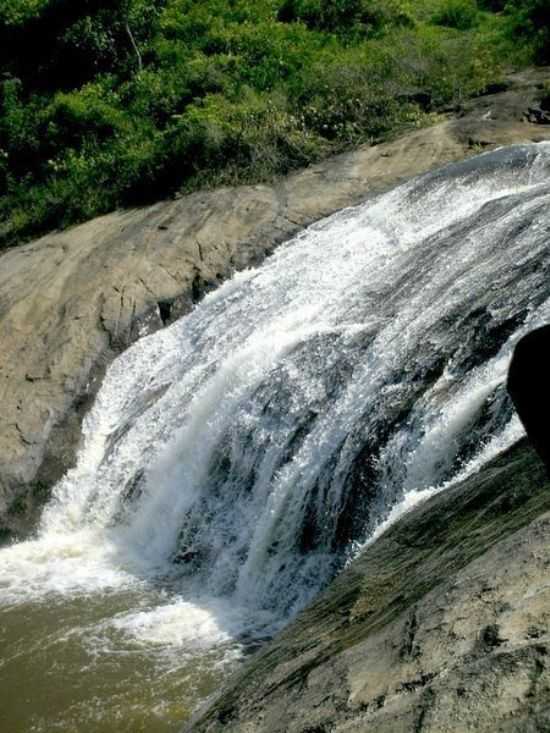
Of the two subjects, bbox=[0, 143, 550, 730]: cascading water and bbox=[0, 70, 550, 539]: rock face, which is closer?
bbox=[0, 143, 550, 730]: cascading water

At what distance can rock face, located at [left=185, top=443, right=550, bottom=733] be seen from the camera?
2672mm

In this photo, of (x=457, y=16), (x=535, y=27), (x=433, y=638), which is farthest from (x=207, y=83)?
(x=433, y=638)

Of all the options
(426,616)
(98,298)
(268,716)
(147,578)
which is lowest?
(147,578)

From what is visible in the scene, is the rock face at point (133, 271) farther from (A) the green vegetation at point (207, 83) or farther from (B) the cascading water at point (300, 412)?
(A) the green vegetation at point (207, 83)

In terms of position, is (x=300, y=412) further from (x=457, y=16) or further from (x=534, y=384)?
(x=457, y=16)

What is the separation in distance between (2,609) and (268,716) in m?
5.98

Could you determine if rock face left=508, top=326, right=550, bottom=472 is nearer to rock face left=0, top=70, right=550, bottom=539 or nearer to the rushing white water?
the rushing white water

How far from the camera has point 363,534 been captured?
7.43m

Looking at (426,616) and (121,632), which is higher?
(426,616)

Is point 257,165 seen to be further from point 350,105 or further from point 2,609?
point 2,609

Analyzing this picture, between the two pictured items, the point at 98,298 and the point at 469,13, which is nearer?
the point at 98,298

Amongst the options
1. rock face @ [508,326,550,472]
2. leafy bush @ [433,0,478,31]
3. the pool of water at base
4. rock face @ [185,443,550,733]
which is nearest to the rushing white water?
the pool of water at base

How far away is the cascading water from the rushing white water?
0.08 feet

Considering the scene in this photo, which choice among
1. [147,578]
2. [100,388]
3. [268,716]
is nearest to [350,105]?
[100,388]
